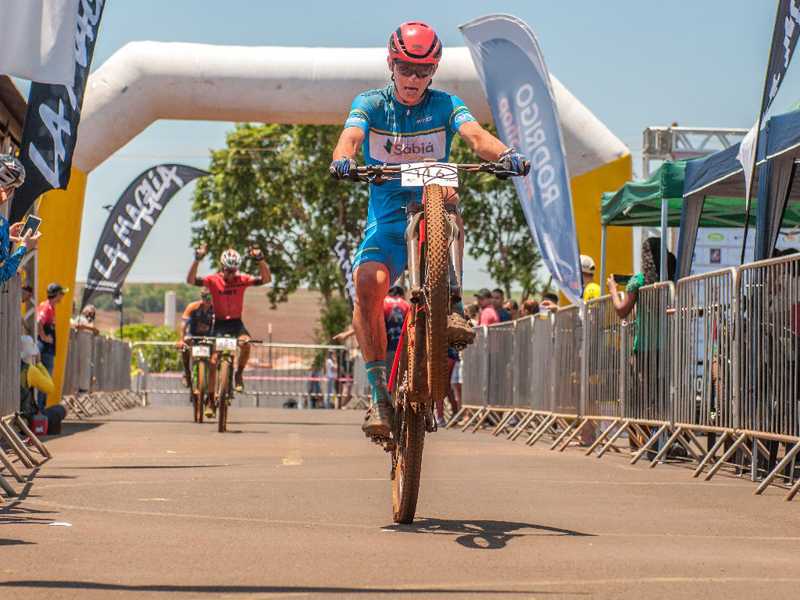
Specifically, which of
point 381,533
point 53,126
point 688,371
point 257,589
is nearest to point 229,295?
point 53,126

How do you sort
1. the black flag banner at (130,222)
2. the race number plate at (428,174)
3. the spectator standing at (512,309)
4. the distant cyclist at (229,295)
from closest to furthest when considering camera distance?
the race number plate at (428,174)
the distant cyclist at (229,295)
the spectator standing at (512,309)
the black flag banner at (130,222)

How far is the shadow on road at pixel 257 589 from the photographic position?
5.00 meters

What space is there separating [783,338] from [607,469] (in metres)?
2.15

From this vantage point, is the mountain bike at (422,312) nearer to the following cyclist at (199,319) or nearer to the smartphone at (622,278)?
the smartphone at (622,278)

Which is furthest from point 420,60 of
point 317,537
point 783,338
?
point 783,338

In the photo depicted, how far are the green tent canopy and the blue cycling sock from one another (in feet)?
23.9

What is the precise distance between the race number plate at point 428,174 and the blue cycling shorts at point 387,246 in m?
0.63

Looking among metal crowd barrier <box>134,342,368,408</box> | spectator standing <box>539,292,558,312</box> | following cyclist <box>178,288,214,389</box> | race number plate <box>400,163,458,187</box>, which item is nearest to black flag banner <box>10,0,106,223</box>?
race number plate <box>400,163,458,187</box>

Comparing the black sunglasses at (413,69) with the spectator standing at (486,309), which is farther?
the spectator standing at (486,309)

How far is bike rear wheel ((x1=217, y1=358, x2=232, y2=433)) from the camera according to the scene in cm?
1802

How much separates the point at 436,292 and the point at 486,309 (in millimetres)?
15949

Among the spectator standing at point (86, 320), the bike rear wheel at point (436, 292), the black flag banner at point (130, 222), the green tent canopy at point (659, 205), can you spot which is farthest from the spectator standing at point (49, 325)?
the bike rear wheel at point (436, 292)

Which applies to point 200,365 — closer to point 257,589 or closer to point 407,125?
point 407,125

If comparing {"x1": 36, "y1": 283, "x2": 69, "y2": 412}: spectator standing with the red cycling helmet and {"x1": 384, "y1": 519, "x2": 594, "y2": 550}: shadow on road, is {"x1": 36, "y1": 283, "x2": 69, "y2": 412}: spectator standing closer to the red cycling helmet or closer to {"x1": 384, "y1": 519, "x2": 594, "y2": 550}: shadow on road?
the red cycling helmet
